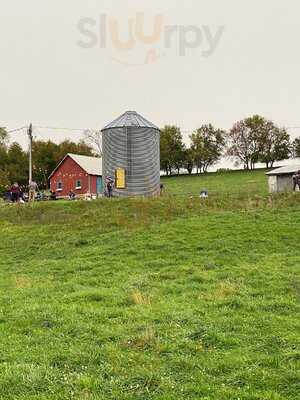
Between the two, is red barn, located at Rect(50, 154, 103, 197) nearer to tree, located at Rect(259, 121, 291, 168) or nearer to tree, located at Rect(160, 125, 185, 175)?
tree, located at Rect(160, 125, 185, 175)

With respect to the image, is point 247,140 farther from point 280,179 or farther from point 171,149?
point 280,179

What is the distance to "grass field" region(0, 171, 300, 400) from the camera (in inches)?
249

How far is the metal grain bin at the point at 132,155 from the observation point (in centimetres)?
3559

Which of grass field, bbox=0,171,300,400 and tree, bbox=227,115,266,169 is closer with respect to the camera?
grass field, bbox=0,171,300,400

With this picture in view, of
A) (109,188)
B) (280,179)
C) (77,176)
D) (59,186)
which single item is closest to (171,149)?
(59,186)

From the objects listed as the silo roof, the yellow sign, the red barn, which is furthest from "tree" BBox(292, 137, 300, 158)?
the yellow sign

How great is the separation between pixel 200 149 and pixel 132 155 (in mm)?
57549

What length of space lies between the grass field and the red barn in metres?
39.9

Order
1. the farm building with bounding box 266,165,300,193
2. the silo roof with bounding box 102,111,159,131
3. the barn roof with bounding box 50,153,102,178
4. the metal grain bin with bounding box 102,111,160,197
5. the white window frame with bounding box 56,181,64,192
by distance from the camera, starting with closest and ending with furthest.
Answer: the metal grain bin with bounding box 102,111,160,197 → the silo roof with bounding box 102,111,159,131 → the farm building with bounding box 266,165,300,193 → the barn roof with bounding box 50,153,102,178 → the white window frame with bounding box 56,181,64,192

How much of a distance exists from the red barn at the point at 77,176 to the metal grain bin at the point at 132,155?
2595 cm

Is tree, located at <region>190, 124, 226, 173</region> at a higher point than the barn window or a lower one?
higher

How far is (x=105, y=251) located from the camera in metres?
18.7

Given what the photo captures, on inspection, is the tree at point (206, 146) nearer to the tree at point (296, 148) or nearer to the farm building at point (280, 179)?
the tree at point (296, 148)

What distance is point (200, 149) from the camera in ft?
302
